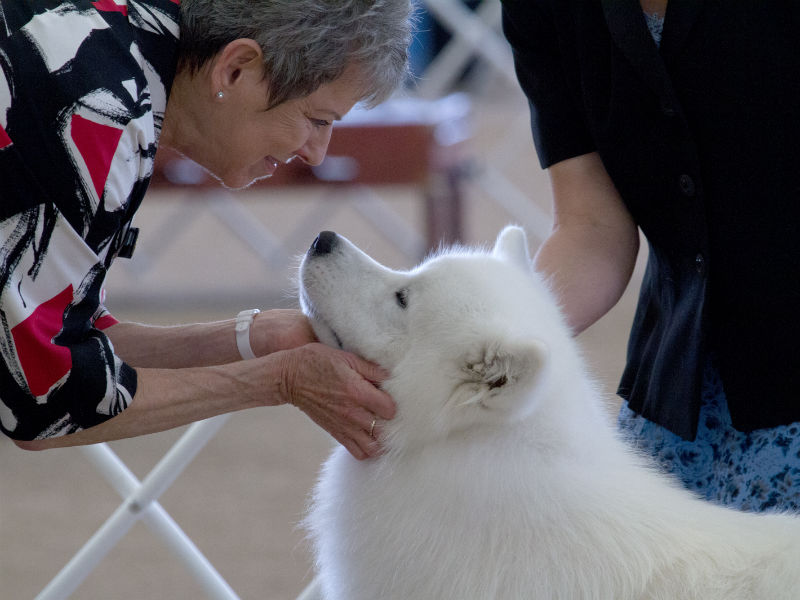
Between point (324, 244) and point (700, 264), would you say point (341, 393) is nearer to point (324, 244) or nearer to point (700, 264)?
point (324, 244)

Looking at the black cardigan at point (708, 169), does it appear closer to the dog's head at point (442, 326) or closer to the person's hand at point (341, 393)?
the dog's head at point (442, 326)

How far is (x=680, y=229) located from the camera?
1.60 m

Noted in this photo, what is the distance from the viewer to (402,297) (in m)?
1.59

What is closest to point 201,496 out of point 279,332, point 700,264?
point 279,332

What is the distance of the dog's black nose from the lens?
163 cm

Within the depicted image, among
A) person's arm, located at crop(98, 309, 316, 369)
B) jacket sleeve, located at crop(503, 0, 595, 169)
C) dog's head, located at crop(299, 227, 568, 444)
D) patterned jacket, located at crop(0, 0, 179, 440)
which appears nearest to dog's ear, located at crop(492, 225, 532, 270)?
dog's head, located at crop(299, 227, 568, 444)

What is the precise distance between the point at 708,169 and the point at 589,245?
0.94ft

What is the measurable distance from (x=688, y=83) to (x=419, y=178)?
3.95 metres

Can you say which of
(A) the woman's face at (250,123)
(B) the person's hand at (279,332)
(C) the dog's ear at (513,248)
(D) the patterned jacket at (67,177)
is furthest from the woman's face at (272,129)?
(C) the dog's ear at (513,248)

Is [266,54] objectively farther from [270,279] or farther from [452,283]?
[270,279]

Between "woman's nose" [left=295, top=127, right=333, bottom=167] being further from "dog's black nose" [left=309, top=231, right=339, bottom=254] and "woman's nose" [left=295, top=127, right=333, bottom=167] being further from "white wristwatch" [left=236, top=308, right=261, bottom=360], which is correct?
"white wristwatch" [left=236, top=308, right=261, bottom=360]

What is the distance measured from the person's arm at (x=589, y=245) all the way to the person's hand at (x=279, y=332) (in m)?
0.46

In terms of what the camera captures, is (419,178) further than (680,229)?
Yes

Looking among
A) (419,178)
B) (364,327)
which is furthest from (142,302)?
(364,327)
